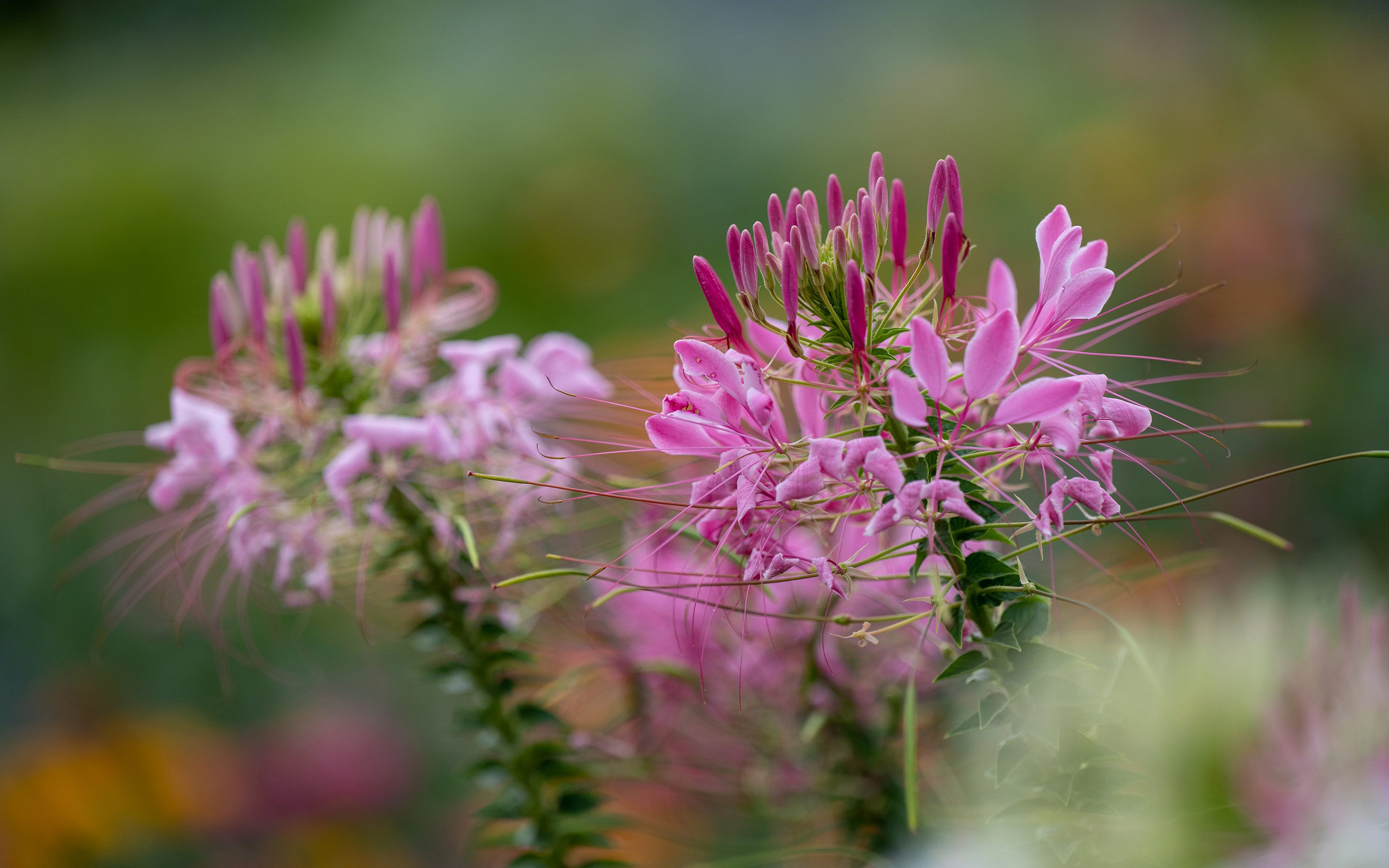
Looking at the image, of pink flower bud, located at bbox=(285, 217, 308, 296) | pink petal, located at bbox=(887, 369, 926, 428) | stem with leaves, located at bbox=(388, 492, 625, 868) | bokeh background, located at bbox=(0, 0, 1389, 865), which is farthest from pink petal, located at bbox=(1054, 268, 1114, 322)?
pink flower bud, located at bbox=(285, 217, 308, 296)

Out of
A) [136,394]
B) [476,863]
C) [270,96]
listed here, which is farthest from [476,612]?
[270,96]

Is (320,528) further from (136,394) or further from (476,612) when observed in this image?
(136,394)

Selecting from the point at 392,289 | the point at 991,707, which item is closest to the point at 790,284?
the point at 991,707

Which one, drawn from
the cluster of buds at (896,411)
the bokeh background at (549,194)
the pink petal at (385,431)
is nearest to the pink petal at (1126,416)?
the cluster of buds at (896,411)

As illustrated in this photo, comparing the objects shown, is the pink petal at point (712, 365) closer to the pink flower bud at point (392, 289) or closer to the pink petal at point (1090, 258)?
the pink petal at point (1090, 258)

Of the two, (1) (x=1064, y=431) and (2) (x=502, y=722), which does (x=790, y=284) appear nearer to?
(1) (x=1064, y=431)

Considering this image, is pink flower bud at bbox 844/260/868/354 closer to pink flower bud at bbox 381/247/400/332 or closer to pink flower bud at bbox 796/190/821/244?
pink flower bud at bbox 796/190/821/244
